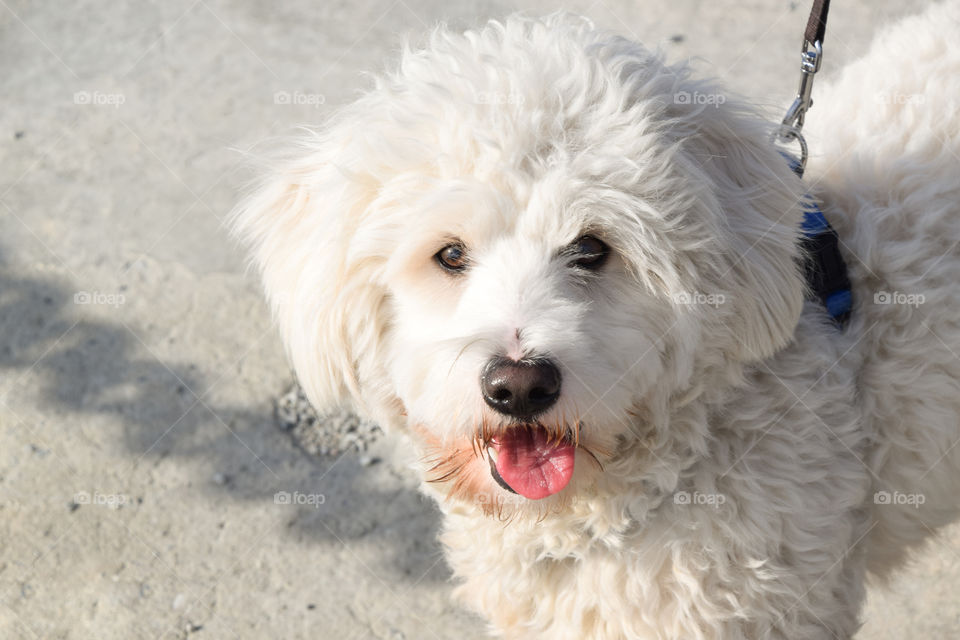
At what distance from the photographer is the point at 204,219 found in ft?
13.4

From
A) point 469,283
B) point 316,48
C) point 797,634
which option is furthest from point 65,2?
point 797,634

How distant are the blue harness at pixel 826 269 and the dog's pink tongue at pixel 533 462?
0.74 meters

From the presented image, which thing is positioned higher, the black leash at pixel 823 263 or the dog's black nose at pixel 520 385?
the black leash at pixel 823 263

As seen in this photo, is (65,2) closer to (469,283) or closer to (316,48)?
(316,48)

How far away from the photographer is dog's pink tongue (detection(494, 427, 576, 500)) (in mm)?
1764

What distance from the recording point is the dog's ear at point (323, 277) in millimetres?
1896

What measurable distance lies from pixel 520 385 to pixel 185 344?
7.82 ft

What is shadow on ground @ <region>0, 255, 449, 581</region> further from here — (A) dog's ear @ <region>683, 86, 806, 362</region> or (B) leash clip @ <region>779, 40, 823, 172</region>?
(B) leash clip @ <region>779, 40, 823, 172</region>

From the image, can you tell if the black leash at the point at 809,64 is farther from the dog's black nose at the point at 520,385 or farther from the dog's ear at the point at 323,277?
the dog's ear at the point at 323,277

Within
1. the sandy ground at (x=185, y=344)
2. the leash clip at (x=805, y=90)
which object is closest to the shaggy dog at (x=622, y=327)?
the leash clip at (x=805, y=90)

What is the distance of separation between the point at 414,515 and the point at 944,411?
5.92 ft

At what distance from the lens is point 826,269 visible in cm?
200

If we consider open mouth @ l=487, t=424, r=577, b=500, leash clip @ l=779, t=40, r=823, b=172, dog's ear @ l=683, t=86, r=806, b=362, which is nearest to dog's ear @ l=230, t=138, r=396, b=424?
open mouth @ l=487, t=424, r=577, b=500

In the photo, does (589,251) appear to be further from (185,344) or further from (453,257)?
(185,344)
